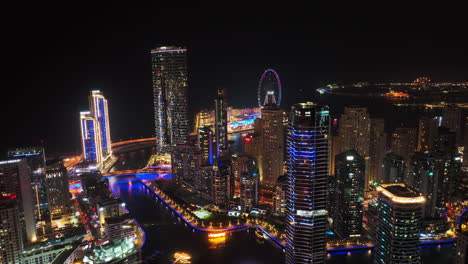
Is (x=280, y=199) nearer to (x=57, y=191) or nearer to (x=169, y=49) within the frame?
(x=57, y=191)

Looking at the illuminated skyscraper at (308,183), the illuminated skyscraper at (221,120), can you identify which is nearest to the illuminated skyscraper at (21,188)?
the illuminated skyscraper at (308,183)

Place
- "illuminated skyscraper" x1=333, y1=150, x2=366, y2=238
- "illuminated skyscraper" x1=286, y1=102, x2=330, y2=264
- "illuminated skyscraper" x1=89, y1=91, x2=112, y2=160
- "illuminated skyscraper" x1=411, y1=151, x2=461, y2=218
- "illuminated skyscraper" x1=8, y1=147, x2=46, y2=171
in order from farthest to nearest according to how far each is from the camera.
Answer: "illuminated skyscraper" x1=89, y1=91, x2=112, y2=160
"illuminated skyscraper" x1=8, y1=147, x2=46, y2=171
"illuminated skyscraper" x1=411, y1=151, x2=461, y2=218
"illuminated skyscraper" x1=333, y1=150, x2=366, y2=238
"illuminated skyscraper" x1=286, y1=102, x2=330, y2=264

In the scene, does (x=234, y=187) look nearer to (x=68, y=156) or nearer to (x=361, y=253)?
(x=361, y=253)

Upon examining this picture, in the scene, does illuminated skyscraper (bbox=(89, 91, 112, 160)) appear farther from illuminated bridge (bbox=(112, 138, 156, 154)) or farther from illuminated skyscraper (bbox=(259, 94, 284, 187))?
illuminated skyscraper (bbox=(259, 94, 284, 187))

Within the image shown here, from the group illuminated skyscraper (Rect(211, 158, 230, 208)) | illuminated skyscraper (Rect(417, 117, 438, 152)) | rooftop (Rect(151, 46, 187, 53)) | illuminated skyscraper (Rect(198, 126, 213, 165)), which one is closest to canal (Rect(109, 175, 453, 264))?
illuminated skyscraper (Rect(211, 158, 230, 208))

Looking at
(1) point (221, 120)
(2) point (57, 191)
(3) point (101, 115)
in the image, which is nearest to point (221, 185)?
(1) point (221, 120)

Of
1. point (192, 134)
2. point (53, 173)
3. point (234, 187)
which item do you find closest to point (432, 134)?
point (234, 187)
